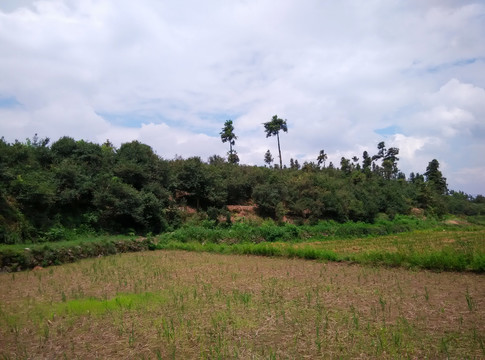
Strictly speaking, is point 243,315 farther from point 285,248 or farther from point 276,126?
point 276,126

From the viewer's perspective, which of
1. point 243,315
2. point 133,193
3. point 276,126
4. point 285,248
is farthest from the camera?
point 276,126

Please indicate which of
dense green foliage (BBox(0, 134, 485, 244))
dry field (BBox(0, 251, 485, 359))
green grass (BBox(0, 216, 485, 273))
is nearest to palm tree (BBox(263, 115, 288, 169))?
dense green foliage (BBox(0, 134, 485, 244))

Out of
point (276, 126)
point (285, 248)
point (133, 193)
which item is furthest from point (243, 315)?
point (276, 126)

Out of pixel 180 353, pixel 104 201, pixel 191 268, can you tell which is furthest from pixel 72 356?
pixel 104 201

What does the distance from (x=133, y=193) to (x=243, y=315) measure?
15.4m

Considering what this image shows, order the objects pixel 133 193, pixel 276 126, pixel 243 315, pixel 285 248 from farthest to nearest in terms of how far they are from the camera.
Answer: pixel 276 126, pixel 133 193, pixel 285 248, pixel 243 315

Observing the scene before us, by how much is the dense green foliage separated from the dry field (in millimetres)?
7575

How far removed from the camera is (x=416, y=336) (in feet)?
16.3

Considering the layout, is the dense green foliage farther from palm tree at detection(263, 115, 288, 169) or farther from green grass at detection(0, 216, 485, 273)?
palm tree at detection(263, 115, 288, 169)

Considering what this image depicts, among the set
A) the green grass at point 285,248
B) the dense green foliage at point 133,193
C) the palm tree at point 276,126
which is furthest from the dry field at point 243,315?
the palm tree at point 276,126

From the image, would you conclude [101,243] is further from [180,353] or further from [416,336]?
[416,336]

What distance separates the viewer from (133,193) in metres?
19.8

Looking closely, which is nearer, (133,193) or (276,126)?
(133,193)

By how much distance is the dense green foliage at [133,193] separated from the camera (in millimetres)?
16781
